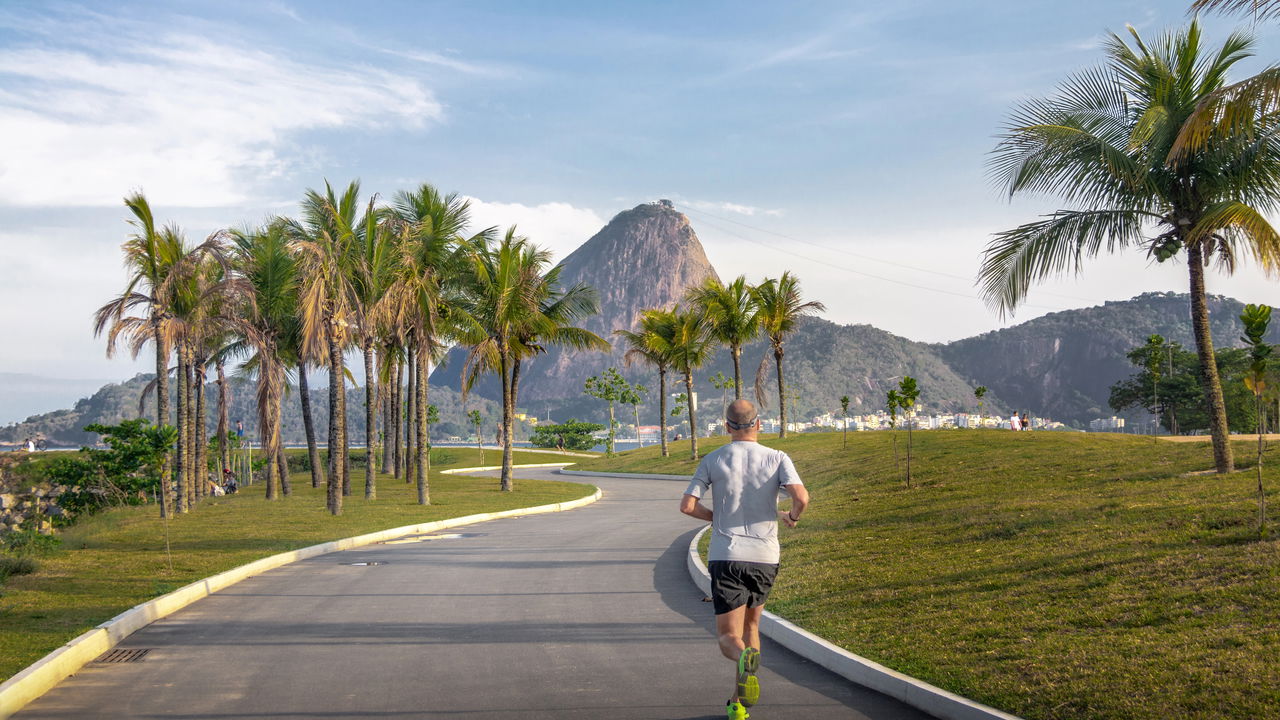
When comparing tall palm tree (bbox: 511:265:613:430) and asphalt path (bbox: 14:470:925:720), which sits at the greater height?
tall palm tree (bbox: 511:265:613:430)

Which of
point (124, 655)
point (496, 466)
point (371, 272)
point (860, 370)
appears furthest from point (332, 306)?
point (860, 370)

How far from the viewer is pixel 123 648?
8445 mm

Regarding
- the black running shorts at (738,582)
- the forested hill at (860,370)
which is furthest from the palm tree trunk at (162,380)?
the forested hill at (860,370)

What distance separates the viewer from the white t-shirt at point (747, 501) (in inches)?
232

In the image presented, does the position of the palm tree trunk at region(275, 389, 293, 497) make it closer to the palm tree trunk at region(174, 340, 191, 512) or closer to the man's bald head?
the palm tree trunk at region(174, 340, 191, 512)

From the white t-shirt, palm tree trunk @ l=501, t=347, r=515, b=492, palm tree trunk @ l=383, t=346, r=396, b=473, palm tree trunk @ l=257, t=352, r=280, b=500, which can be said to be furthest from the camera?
palm tree trunk @ l=383, t=346, r=396, b=473

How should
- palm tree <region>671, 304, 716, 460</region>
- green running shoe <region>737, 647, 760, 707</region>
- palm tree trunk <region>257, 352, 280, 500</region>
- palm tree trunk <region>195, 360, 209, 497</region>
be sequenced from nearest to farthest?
1. green running shoe <region>737, 647, 760, 707</region>
2. palm tree trunk <region>257, 352, 280, 500</region>
3. palm tree trunk <region>195, 360, 209, 497</region>
4. palm tree <region>671, 304, 716, 460</region>

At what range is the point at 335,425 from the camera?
944 inches

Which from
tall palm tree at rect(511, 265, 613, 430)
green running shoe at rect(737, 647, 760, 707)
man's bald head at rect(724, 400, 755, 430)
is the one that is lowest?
green running shoe at rect(737, 647, 760, 707)

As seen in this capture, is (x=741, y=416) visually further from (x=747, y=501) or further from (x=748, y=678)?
(x=748, y=678)

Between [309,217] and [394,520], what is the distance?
11.9 metres

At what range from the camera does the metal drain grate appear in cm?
796

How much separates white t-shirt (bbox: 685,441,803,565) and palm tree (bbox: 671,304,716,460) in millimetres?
41733

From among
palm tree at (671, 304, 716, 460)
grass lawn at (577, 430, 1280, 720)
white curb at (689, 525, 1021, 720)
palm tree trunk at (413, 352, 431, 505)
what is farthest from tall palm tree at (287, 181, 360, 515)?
palm tree at (671, 304, 716, 460)
